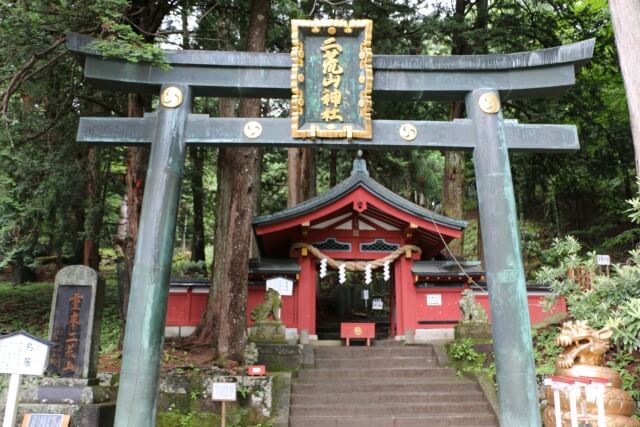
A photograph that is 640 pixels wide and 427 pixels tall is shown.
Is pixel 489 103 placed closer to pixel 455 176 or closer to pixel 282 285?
pixel 282 285

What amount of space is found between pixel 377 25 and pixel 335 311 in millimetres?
11230

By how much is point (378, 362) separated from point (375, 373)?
58 centimetres

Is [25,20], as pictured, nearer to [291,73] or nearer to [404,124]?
[291,73]

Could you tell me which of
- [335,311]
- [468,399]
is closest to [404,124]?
[468,399]

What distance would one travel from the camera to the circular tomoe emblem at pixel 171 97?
5180 mm

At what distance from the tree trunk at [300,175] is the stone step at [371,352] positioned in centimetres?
597

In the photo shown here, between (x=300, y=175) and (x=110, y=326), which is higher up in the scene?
(x=300, y=175)

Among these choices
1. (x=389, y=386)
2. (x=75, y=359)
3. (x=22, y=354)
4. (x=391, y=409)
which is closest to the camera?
(x=22, y=354)

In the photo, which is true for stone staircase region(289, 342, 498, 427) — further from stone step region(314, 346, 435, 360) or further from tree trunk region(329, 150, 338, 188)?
tree trunk region(329, 150, 338, 188)

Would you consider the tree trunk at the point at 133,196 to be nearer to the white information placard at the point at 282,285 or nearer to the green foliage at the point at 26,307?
the white information placard at the point at 282,285

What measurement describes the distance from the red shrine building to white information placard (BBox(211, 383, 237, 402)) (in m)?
5.22

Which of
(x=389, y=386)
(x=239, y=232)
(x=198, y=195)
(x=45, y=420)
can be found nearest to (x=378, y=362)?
(x=389, y=386)

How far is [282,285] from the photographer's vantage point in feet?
39.1

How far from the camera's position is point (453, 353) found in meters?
10.3
